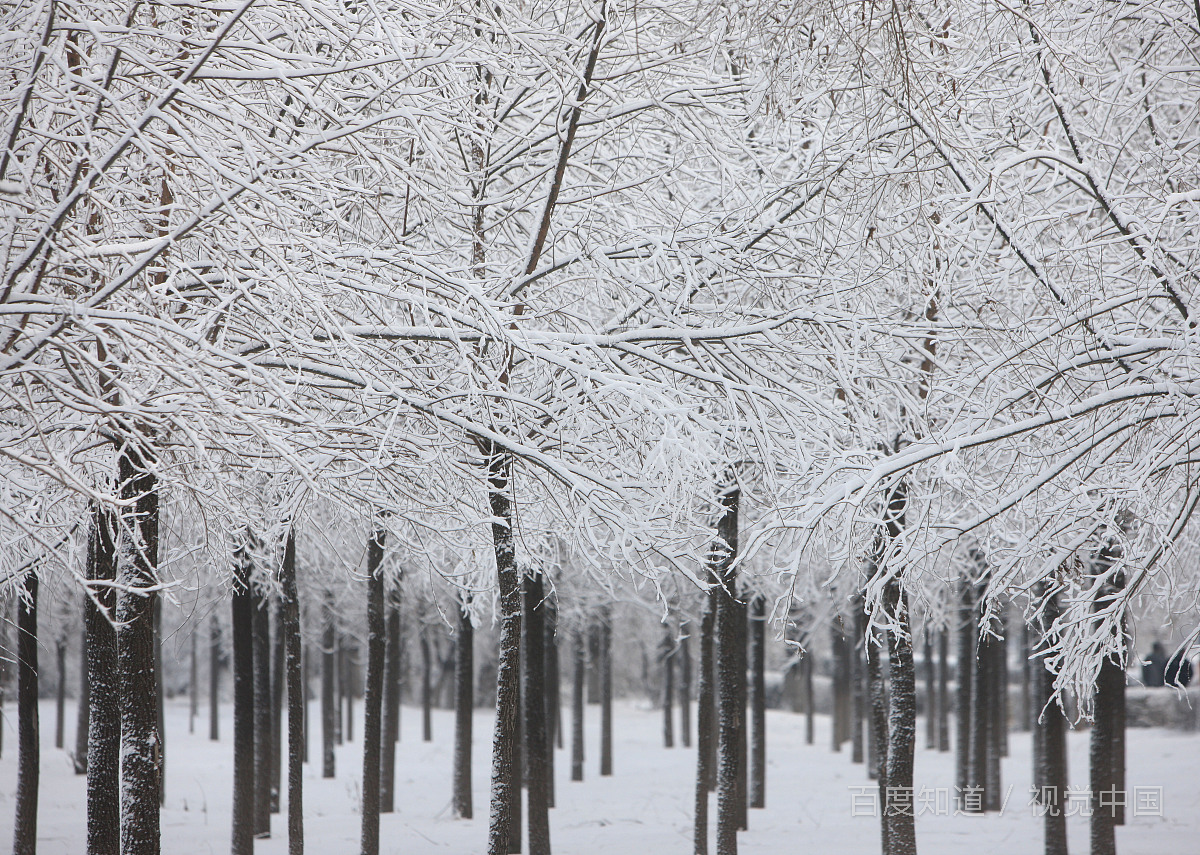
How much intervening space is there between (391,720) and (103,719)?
1154cm

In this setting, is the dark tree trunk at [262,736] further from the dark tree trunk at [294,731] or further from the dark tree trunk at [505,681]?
the dark tree trunk at [505,681]

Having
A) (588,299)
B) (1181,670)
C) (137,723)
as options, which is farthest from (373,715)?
(1181,670)

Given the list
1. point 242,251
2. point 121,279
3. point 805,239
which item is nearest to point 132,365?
point 121,279

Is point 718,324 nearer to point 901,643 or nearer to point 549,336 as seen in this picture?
point 549,336

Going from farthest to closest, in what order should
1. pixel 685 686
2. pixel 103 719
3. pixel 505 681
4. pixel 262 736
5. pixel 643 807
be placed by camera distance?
pixel 685 686 < pixel 643 807 < pixel 262 736 < pixel 505 681 < pixel 103 719

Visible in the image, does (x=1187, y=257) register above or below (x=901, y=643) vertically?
above

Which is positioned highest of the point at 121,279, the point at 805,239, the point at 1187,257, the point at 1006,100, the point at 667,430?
the point at 1006,100

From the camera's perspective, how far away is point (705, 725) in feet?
37.0

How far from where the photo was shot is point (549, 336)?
6426 mm

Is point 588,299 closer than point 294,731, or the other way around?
point 588,299

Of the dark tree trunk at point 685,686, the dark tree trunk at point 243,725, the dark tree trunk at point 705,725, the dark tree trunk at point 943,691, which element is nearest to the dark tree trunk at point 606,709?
the dark tree trunk at point 685,686

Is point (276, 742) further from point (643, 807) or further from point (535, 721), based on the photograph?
point (535, 721)

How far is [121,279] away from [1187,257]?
19.6ft

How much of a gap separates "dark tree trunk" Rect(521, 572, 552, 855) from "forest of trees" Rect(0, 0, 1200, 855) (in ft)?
7.77
